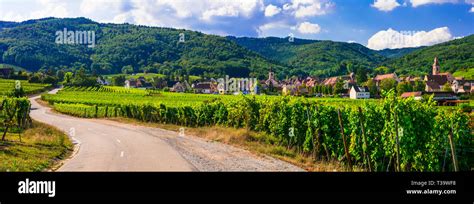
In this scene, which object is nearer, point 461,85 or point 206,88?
point 461,85

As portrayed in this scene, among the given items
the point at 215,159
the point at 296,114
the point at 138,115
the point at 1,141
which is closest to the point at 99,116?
the point at 138,115

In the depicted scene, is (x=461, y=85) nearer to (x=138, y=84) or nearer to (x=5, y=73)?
(x=138, y=84)

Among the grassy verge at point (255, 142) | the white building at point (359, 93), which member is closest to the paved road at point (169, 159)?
the grassy verge at point (255, 142)

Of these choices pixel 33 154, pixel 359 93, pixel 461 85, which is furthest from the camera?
pixel 461 85

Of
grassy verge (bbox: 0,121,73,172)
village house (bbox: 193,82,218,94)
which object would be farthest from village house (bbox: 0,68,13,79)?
grassy verge (bbox: 0,121,73,172)

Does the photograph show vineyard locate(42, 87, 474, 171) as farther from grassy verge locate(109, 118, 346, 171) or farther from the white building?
the white building

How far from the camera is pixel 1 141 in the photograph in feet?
86.3

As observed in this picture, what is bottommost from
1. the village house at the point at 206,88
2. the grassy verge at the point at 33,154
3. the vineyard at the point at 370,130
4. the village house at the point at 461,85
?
the grassy verge at the point at 33,154

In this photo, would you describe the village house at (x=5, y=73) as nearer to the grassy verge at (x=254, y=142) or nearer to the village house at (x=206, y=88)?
the village house at (x=206, y=88)

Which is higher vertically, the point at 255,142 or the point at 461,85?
the point at 461,85

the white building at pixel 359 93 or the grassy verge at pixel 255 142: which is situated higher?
the white building at pixel 359 93

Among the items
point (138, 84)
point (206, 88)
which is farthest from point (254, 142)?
point (138, 84)
